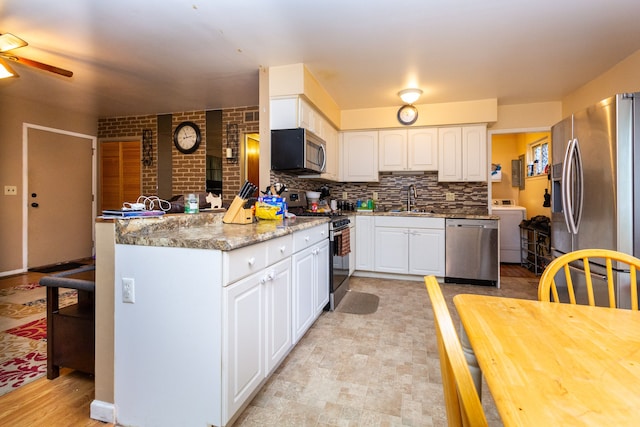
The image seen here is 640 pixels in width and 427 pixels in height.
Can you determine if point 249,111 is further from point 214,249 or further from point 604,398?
point 604,398

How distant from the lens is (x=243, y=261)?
144 centimetres

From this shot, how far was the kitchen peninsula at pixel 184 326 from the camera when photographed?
1304mm

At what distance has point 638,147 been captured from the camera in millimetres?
2002

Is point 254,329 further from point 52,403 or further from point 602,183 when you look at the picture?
point 602,183

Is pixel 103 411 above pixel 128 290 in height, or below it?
below

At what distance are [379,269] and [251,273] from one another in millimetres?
2933

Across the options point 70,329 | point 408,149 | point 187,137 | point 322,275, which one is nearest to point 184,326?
point 70,329

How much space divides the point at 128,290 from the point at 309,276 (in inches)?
50.2

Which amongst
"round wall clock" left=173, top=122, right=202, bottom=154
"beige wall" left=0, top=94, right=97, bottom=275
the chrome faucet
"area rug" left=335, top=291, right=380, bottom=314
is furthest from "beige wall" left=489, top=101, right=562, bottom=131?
"beige wall" left=0, top=94, right=97, bottom=275

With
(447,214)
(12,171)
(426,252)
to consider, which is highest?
(12,171)

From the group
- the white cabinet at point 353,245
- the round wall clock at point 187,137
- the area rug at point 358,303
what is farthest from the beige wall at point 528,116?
the round wall clock at point 187,137

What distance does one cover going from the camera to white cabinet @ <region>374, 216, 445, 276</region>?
394 centimetres

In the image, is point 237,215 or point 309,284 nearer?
point 237,215

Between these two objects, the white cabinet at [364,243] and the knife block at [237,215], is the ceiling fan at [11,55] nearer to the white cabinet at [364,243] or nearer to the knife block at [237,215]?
the knife block at [237,215]
